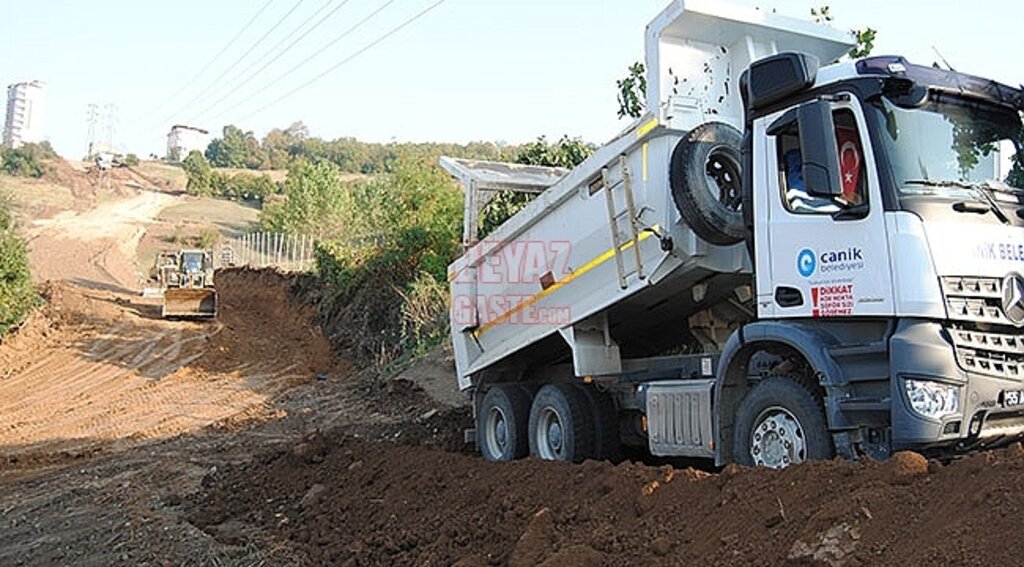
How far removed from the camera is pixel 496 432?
934 centimetres

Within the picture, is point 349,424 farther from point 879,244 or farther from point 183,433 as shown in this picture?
point 879,244

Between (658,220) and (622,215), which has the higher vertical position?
(622,215)

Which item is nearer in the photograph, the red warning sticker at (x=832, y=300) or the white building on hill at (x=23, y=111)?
the red warning sticker at (x=832, y=300)

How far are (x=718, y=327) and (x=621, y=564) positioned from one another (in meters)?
3.41

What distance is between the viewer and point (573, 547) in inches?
185

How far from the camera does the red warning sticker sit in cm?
518

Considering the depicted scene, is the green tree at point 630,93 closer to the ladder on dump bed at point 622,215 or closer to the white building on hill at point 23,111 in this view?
the ladder on dump bed at point 622,215

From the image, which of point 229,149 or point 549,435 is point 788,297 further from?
point 229,149

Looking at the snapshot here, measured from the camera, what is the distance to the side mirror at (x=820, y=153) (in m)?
5.05

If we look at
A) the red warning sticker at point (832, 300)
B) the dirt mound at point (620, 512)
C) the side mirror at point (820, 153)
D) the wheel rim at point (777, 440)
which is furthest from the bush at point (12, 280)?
the side mirror at point (820, 153)

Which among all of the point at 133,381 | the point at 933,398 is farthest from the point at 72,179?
the point at 933,398

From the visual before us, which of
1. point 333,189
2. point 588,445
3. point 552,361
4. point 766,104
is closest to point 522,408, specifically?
point 552,361

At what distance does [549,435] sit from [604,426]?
71 centimetres

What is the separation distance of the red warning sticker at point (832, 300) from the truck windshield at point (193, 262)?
29.9 meters
